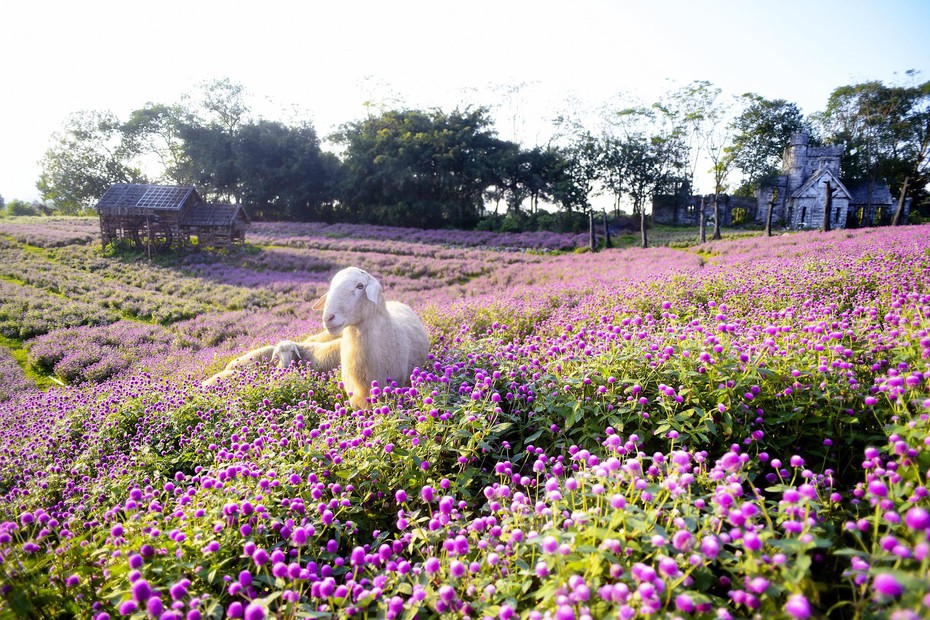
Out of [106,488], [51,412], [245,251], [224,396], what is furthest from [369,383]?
[245,251]

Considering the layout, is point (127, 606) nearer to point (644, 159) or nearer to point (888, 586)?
point (888, 586)

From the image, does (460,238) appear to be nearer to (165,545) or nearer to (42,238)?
(42,238)

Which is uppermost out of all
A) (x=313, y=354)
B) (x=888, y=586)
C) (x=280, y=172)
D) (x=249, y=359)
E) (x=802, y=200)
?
(x=280, y=172)

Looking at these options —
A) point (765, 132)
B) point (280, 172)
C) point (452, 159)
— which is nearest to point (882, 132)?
point (765, 132)

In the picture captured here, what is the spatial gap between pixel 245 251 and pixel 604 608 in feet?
101

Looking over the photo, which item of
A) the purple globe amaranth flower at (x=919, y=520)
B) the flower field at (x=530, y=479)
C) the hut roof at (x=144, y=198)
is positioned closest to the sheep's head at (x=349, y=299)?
the flower field at (x=530, y=479)

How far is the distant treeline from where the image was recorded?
50.4 metres

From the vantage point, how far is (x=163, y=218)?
1174 inches

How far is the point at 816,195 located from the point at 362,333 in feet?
199

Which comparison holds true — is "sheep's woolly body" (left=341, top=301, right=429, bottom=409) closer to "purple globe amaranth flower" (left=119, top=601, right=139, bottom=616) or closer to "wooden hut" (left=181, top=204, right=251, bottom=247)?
"purple globe amaranth flower" (left=119, top=601, right=139, bottom=616)

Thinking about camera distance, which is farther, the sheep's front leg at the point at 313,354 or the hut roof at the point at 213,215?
the hut roof at the point at 213,215

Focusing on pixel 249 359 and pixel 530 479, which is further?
pixel 249 359

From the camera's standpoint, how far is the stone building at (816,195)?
4962 cm

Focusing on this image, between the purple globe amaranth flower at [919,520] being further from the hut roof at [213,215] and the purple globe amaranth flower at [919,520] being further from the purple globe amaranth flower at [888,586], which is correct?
the hut roof at [213,215]
